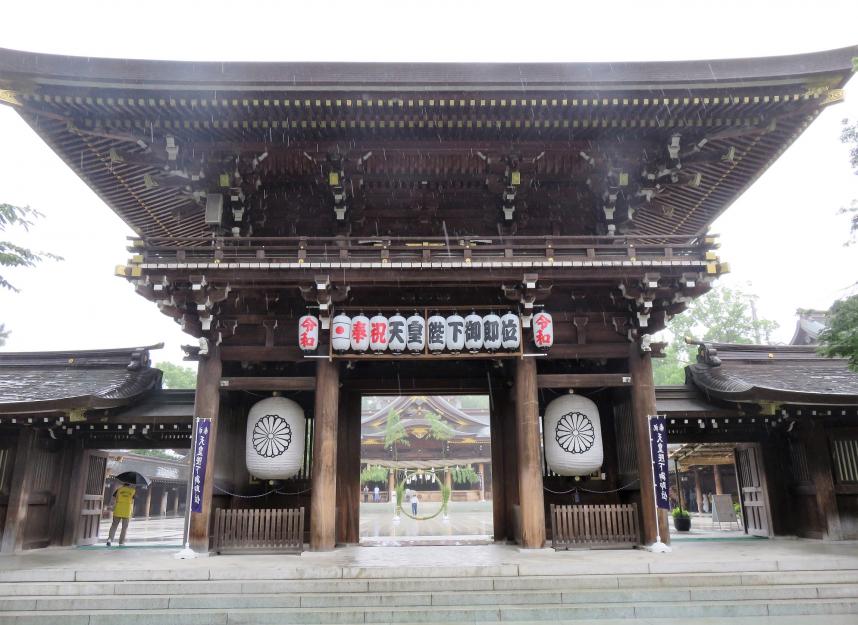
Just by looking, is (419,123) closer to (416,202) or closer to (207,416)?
(416,202)

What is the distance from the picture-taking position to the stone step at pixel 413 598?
7562 millimetres

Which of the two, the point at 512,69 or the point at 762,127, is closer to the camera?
the point at 512,69

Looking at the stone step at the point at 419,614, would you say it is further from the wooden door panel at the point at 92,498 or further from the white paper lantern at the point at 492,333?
the wooden door panel at the point at 92,498

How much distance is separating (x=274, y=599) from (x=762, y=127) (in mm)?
11173

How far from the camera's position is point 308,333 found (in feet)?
35.0

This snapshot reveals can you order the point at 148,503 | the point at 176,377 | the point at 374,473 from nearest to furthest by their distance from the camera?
the point at 148,503 → the point at 374,473 → the point at 176,377

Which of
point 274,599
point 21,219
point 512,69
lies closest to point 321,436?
point 274,599

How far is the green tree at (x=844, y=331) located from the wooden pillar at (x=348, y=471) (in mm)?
9017

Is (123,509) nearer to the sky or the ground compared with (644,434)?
nearer to the ground

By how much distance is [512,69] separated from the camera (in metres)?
10.0

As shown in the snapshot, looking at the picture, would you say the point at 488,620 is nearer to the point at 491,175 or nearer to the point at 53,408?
the point at 491,175

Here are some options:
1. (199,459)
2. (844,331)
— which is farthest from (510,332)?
(199,459)

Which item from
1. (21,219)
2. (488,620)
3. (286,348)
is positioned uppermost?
(21,219)

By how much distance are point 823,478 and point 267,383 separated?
39.4 feet
